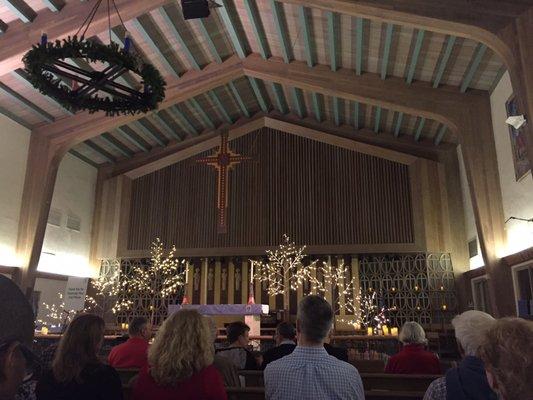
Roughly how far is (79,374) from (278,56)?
960 cm

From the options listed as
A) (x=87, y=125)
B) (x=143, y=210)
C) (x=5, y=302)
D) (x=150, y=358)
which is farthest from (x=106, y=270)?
(x=5, y=302)

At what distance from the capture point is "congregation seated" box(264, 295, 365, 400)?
1894 millimetres

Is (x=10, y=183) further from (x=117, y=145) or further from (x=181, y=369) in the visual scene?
(x=181, y=369)

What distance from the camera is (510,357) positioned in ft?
4.28

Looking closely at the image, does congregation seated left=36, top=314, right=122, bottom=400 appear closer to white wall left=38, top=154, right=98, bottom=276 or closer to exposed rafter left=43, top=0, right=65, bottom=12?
exposed rafter left=43, top=0, right=65, bottom=12

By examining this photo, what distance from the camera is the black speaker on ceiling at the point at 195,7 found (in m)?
6.66

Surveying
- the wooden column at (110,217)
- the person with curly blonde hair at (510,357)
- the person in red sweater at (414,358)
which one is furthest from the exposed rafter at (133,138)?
the person with curly blonde hair at (510,357)

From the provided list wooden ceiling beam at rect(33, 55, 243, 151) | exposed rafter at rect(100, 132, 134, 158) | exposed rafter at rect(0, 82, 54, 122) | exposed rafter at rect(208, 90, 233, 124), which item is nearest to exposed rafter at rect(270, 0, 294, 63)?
wooden ceiling beam at rect(33, 55, 243, 151)

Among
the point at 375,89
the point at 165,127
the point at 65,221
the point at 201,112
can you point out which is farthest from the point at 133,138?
the point at 375,89

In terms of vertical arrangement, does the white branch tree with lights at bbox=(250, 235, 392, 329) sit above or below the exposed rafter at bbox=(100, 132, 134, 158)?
below

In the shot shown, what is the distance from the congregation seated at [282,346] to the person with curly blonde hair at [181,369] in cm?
164

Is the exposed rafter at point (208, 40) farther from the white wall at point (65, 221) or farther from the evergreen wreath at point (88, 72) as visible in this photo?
the white wall at point (65, 221)

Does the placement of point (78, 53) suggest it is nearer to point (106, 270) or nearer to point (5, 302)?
point (5, 302)

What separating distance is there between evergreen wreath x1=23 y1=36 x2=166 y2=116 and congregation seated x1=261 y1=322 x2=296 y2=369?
2.80 m
